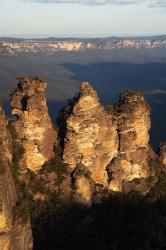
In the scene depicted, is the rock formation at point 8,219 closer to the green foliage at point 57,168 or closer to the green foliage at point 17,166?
the green foliage at point 17,166

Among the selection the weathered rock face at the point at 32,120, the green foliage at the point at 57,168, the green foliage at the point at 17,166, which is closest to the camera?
the green foliage at the point at 17,166

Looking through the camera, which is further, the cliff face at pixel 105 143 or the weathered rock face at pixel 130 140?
the weathered rock face at pixel 130 140

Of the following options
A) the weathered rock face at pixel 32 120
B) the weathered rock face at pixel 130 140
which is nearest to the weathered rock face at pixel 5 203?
the weathered rock face at pixel 32 120

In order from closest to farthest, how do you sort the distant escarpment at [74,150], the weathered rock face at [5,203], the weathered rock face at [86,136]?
the weathered rock face at [5,203] → the distant escarpment at [74,150] → the weathered rock face at [86,136]

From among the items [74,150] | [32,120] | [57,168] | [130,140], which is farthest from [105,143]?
[32,120]

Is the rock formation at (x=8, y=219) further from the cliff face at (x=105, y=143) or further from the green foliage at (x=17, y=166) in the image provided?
the cliff face at (x=105, y=143)

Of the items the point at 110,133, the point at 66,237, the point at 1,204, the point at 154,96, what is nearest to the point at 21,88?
the point at 110,133

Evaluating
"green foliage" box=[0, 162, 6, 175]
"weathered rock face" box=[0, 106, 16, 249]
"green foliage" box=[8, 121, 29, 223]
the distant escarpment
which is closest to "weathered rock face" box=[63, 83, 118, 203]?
the distant escarpment

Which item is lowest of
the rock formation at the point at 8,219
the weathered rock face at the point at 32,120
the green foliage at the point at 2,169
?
the rock formation at the point at 8,219

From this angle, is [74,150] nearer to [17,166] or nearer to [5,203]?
[17,166]

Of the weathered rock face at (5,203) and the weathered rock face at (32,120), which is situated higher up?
the weathered rock face at (32,120)
